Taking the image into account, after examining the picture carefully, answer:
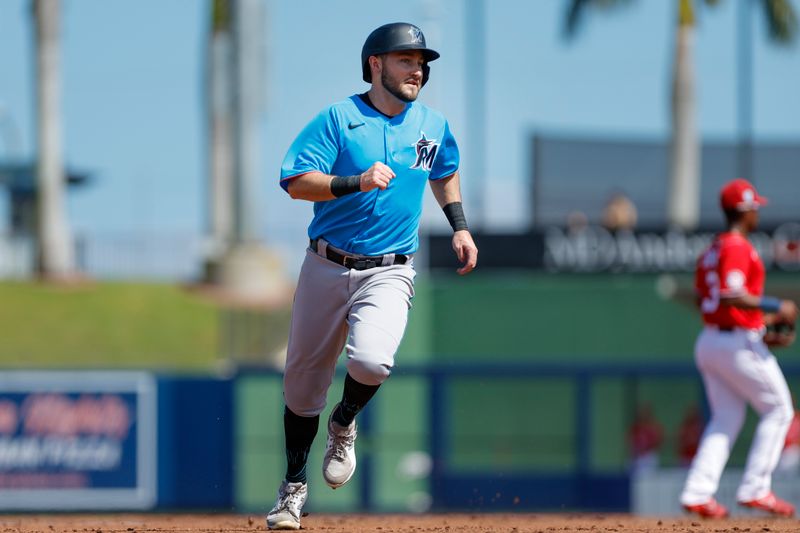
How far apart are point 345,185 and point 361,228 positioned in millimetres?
379

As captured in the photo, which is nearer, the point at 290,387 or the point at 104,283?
the point at 290,387

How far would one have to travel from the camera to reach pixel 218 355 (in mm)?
25969

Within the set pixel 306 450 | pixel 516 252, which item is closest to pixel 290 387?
pixel 306 450

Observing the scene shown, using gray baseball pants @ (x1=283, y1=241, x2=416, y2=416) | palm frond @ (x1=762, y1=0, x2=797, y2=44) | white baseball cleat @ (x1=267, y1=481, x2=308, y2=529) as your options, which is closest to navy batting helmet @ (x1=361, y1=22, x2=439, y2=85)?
gray baseball pants @ (x1=283, y1=241, x2=416, y2=416)

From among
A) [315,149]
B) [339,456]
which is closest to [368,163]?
[315,149]

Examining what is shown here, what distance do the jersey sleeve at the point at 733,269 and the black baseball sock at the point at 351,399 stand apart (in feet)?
9.00

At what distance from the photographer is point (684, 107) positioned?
1030 inches

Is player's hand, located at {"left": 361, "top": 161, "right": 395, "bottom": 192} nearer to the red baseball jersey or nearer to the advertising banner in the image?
→ the red baseball jersey

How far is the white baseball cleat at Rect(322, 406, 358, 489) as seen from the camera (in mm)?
6762

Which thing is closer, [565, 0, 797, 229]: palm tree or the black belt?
the black belt

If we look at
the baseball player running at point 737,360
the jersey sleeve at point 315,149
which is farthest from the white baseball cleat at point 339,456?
the baseball player running at point 737,360

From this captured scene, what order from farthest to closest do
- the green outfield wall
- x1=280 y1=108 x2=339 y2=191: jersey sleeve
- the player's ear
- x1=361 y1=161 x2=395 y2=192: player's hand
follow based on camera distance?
the green outfield wall < the player's ear < x1=280 y1=108 x2=339 y2=191: jersey sleeve < x1=361 y1=161 x2=395 y2=192: player's hand

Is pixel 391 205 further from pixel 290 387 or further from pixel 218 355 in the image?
pixel 218 355

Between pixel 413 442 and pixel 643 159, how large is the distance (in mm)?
10634
